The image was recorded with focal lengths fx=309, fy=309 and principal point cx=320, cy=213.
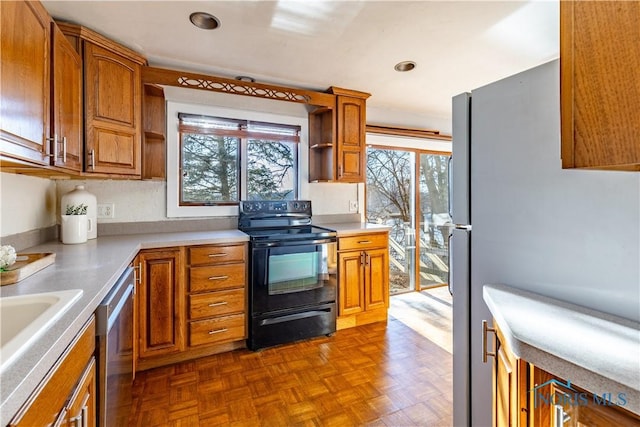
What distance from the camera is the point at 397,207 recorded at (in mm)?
3910

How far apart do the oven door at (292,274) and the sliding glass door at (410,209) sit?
4.33 ft

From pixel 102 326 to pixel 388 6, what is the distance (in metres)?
2.05

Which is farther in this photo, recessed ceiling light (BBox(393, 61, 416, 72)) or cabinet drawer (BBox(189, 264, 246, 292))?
recessed ceiling light (BBox(393, 61, 416, 72))

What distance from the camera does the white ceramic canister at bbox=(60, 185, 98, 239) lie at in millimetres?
2072

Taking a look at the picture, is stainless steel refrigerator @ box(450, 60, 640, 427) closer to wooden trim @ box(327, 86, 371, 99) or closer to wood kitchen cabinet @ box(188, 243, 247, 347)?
wood kitchen cabinet @ box(188, 243, 247, 347)

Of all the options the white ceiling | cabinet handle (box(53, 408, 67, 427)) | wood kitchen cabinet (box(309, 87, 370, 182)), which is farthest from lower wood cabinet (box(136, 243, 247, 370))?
the white ceiling

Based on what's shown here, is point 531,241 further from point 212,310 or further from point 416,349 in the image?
point 212,310

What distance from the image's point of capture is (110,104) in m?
2.03

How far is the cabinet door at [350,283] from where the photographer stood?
2.74m

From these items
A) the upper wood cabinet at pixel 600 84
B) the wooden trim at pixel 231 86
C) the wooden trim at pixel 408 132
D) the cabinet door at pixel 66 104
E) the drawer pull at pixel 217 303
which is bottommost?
the drawer pull at pixel 217 303

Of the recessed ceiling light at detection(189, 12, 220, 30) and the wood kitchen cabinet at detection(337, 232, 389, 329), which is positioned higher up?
the recessed ceiling light at detection(189, 12, 220, 30)

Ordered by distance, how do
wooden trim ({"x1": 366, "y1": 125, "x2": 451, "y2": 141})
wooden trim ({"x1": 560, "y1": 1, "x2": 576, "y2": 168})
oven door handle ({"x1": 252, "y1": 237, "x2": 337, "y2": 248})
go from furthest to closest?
wooden trim ({"x1": 366, "y1": 125, "x2": 451, "y2": 141}) → oven door handle ({"x1": 252, "y1": 237, "x2": 337, "y2": 248}) → wooden trim ({"x1": 560, "y1": 1, "x2": 576, "y2": 168})

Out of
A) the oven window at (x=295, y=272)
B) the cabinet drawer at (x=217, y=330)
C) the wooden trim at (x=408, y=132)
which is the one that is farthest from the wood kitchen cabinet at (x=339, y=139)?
the cabinet drawer at (x=217, y=330)

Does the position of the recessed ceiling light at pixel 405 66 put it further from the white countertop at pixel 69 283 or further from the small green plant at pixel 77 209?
the small green plant at pixel 77 209
